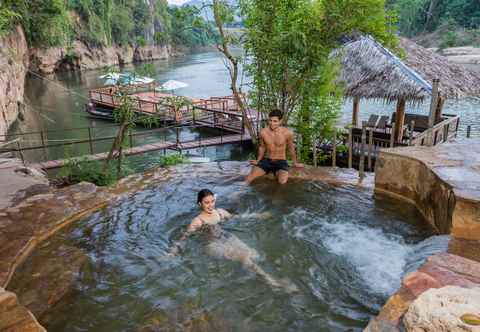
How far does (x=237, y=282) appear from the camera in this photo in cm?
400

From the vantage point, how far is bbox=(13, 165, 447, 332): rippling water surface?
346cm

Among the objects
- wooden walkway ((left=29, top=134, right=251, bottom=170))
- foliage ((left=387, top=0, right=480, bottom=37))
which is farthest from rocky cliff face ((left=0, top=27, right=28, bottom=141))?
foliage ((left=387, top=0, right=480, bottom=37))

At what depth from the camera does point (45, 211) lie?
5316mm

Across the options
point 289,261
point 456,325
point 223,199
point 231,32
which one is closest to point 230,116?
point 231,32

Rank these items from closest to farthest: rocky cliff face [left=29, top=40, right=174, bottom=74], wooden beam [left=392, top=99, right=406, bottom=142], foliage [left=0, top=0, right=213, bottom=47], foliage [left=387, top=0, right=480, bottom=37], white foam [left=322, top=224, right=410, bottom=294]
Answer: white foam [left=322, top=224, right=410, bottom=294] < foliage [left=0, top=0, right=213, bottom=47] < wooden beam [left=392, top=99, right=406, bottom=142] < rocky cliff face [left=29, top=40, right=174, bottom=74] < foliage [left=387, top=0, right=480, bottom=37]

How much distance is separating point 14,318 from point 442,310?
278 centimetres

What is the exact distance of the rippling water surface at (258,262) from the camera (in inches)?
136

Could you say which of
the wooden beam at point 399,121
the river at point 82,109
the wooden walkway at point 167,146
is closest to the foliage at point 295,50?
the river at point 82,109

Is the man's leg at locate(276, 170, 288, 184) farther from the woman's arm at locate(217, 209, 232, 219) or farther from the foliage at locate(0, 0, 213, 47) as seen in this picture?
the foliage at locate(0, 0, 213, 47)

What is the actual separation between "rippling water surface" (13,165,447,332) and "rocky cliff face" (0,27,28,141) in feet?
43.6

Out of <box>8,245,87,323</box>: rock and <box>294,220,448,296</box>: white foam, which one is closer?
<box>8,245,87,323</box>: rock

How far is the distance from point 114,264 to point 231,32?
5561 mm

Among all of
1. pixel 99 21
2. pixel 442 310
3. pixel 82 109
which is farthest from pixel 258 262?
pixel 99 21

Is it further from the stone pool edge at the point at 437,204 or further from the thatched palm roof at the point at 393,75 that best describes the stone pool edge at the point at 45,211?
the thatched palm roof at the point at 393,75
